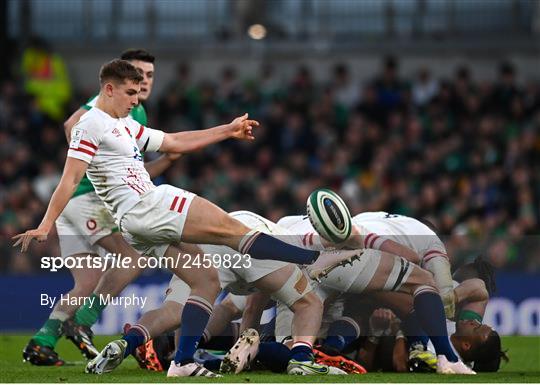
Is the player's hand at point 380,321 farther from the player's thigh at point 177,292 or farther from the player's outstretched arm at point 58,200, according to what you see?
the player's outstretched arm at point 58,200

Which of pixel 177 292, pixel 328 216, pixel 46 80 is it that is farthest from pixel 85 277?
pixel 46 80

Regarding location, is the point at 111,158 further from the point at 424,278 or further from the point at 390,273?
the point at 424,278

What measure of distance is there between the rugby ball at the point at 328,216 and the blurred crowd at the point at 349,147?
669cm

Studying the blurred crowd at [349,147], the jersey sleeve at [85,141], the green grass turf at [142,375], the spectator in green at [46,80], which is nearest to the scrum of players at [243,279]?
the jersey sleeve at [85,141]

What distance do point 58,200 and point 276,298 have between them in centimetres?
166

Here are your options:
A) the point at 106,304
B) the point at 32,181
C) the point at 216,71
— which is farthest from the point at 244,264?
the point at 216,71

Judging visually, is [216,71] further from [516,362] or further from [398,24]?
[516,362]

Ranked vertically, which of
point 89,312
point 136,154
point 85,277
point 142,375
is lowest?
point 142,375

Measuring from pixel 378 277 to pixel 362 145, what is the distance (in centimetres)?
889

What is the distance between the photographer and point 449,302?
984cm

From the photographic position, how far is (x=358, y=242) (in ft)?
31.7

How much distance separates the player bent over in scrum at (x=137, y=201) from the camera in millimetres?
8930

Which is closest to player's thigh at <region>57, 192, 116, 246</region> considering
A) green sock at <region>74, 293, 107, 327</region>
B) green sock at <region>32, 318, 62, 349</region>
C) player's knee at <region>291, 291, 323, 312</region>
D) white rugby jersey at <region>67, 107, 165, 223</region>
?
green sock at <region>74, 293, 107, 327</region>

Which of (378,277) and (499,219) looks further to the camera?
(499,219)
